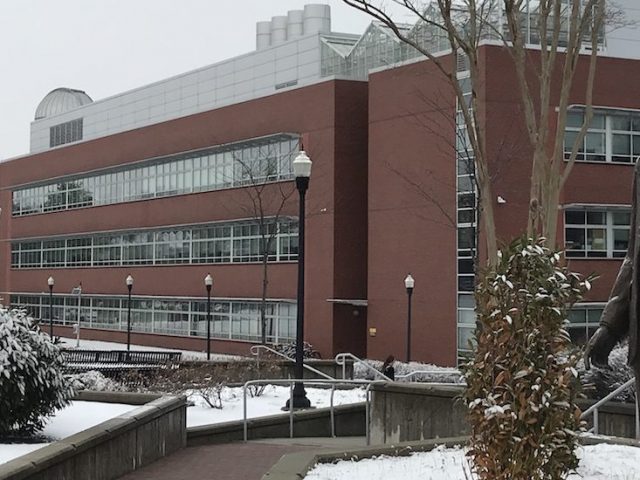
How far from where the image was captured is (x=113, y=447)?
10656 millimetres

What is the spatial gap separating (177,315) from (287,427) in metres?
35.9

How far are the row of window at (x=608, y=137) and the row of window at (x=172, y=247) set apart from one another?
13111 millimetres

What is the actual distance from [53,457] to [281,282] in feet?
116

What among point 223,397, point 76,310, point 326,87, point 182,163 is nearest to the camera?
point 223,397

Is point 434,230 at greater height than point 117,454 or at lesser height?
greater

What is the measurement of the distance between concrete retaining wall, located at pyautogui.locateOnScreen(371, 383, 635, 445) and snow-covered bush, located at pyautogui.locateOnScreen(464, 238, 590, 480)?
6840 mm

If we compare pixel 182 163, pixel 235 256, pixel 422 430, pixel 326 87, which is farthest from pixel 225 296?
pixel 422 430

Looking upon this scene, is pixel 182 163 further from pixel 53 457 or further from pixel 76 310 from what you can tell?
pixel 53 457

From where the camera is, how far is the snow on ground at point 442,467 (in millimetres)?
8406

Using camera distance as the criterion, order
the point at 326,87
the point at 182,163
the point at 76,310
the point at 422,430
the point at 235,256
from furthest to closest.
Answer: the point at 76,310 < the point at 182,163 < the point at 235,256 < the point at 326,87 < the point at 422,430

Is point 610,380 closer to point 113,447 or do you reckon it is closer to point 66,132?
point 113,447

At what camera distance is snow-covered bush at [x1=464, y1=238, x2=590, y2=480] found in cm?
659

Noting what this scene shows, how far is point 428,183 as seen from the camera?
37250 millimetres

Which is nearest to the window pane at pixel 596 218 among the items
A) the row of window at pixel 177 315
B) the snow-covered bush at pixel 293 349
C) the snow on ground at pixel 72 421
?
the snow-covered bush at pixel 293 349
